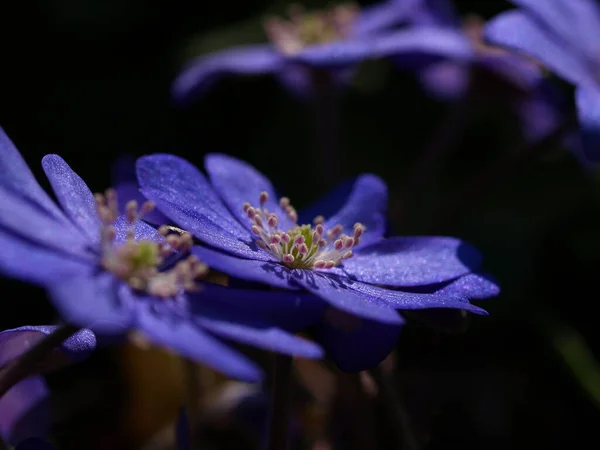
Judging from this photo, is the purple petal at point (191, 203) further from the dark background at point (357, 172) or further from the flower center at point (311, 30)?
the flower center at point (311, 30)

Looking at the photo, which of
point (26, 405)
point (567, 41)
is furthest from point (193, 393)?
point (567, 41)

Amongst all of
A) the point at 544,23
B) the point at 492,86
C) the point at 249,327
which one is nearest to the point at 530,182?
the point at 492,86

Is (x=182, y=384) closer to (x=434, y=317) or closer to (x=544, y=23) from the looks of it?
(x=434, y=317)

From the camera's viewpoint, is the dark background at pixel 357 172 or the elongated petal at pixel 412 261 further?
the dark background at pixel 357 172

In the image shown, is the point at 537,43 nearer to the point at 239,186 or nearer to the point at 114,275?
the point at 239,186

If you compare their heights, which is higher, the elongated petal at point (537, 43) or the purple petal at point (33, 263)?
the purple petal at point (33, 263)

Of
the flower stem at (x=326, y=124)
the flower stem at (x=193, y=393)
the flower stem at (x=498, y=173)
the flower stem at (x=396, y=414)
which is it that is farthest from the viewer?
the flower stem at (x=326, y=124)

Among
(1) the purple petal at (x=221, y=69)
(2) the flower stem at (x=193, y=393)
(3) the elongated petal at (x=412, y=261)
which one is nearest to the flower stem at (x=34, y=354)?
(3) the elongated petal at (x=412, y=261)

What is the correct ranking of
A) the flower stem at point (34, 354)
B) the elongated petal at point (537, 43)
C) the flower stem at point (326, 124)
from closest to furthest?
the flower stem at point (34, 354) → the elongated petal at point (537, 43) → the flower stem at point (326, 124)
